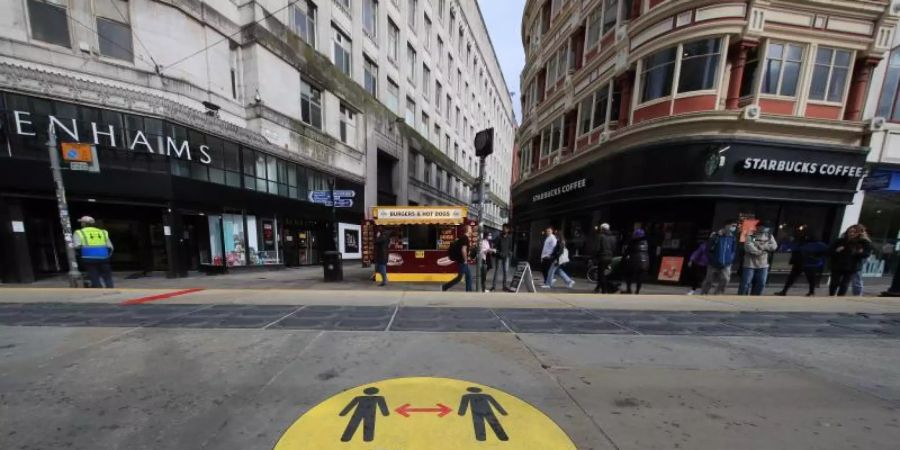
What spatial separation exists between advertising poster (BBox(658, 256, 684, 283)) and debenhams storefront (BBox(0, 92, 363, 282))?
1177 centimetres

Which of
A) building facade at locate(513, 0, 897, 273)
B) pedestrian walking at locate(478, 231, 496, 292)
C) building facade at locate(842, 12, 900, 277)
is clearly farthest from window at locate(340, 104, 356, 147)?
building facade at locate(842, 12, 900, 277)

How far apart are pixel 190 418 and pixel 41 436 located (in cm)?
59

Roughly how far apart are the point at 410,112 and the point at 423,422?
22.9 meters

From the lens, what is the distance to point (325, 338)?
8.82 ft

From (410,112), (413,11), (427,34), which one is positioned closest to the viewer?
(413,11)

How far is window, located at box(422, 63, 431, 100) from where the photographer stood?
75.2 feet

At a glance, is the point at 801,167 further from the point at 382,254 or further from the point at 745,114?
the point at 382,254

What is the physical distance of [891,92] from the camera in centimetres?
951

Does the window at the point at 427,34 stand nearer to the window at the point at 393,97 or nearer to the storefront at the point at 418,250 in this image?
the window at the point at 393,97

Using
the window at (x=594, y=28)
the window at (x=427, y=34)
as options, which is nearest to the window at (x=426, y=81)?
the window at (x=427, y=34)

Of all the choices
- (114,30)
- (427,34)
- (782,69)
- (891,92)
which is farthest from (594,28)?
(114,30)

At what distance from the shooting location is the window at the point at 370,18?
17125 mm

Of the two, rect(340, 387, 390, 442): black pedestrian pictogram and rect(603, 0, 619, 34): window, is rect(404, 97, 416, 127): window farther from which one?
rect(340, 387, 390, 442): black pedestrian pictogram

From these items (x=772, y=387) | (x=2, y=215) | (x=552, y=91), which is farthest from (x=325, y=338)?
(x=552, y=91)
